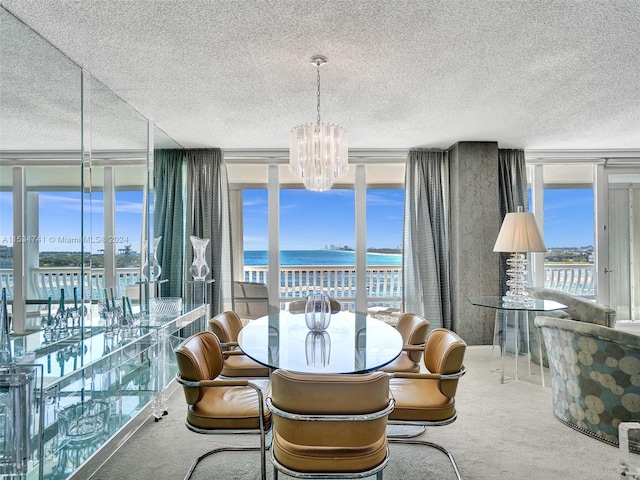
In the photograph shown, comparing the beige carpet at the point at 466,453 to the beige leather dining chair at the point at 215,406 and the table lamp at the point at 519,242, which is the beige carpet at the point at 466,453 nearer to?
the beige leather dining chair at the point at 215,406

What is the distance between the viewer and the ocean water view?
5.33 meters

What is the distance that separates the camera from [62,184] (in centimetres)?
231

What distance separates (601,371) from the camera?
8.30 ft

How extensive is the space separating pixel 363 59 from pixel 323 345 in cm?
174

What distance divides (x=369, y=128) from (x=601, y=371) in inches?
110

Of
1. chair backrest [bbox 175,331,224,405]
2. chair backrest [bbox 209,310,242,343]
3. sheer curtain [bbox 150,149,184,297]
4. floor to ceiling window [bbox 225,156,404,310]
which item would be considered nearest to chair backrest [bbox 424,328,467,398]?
chair backrest [bbox 175,331,224,405]

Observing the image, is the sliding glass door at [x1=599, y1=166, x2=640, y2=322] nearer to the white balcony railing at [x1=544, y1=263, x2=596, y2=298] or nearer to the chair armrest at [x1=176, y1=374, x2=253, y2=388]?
the white balcony railing at [x1=544, y1=263, x2=596, y2=298]

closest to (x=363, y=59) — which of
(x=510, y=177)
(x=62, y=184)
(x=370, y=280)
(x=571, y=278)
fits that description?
(x=62, y=184)

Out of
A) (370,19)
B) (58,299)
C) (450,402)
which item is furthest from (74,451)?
(370,19)

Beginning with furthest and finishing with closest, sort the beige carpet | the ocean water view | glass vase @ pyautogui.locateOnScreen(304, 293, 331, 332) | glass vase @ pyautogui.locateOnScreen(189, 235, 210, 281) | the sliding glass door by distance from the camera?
the ocean water view → the sliding glass door → glass vase @ pyautogui.locateOnScreen(189, 235, 210, 281) → glass vase @ pyautogui.locateOnScreen(304, 293, 331, 332) → the beige carpet

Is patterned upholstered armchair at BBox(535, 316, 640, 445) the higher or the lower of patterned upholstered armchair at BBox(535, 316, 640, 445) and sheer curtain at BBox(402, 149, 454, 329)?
the lower

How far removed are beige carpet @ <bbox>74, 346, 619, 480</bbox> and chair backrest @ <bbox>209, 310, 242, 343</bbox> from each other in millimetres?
667

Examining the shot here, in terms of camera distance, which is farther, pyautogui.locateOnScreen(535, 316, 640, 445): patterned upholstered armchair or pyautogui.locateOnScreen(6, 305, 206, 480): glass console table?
pyautogui.locateOnScreen(535, 316, 640, 445): patterned upholstered armchair

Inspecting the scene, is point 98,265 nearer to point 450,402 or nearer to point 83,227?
point 83,227
